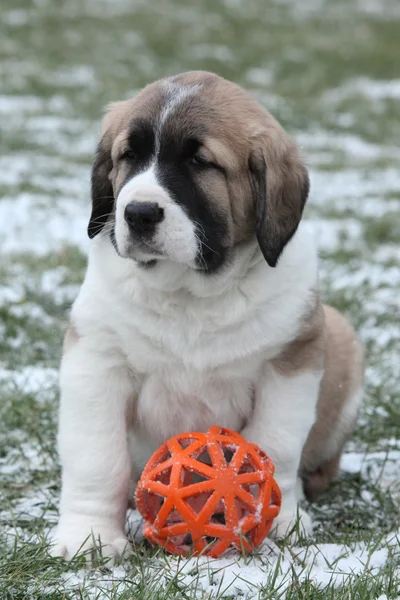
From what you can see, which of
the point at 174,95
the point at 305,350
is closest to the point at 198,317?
the point at 305,350

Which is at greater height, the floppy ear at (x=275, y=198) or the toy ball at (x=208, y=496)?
the floppy ear at (x=275, y=198)

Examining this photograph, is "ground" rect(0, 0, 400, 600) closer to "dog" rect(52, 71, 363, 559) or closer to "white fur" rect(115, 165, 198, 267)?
"dog" rect(52, 71, 363, 559)

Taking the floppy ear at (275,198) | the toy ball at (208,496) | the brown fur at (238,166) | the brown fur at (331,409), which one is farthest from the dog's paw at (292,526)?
the floppy ear at (275,198)

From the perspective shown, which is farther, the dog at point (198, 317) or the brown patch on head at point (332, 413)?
the brown patch on head at point (332, 413)

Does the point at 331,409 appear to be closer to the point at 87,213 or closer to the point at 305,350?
the point at 305,350

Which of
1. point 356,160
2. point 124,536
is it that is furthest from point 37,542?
point 356,160

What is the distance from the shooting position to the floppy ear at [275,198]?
11.2 ft

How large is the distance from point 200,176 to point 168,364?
2.34ft

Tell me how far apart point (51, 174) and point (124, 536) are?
7.38m

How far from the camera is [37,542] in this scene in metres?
3.30

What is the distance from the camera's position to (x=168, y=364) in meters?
3.48

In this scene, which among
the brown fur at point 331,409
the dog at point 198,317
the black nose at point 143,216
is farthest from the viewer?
the brown fur at point 331,409

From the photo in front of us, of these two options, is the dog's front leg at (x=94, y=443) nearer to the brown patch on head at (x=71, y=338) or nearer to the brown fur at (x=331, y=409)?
the brown patch on head at (x=71, y=338)

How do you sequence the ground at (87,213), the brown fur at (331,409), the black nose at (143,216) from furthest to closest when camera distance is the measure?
the brown fur at (331,409), the black nose at (143,216), the ground at (87,213)
